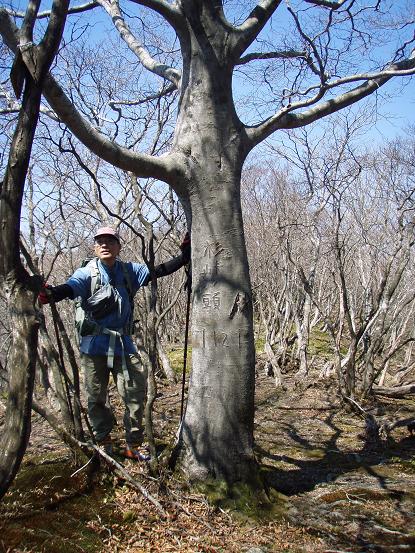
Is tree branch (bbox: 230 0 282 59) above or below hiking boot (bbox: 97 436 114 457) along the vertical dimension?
above

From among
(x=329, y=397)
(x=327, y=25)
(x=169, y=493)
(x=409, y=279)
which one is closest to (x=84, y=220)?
(x=329, y=397)

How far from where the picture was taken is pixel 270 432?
512cm

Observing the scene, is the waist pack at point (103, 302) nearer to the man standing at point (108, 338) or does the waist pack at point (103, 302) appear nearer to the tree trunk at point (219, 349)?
the man standing at point (108, 338)

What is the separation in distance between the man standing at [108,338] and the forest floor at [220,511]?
0.42m

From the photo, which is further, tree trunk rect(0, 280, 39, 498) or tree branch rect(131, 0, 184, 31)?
tree branch rect(131, 0, 184, 31)

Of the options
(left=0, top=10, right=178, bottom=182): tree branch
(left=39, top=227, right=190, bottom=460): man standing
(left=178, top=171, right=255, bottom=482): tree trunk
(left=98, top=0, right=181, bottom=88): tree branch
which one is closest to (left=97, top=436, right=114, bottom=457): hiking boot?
(left=39, top=227, right=190, bottom=460): man standing

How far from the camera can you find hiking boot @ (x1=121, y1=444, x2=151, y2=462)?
132 inches

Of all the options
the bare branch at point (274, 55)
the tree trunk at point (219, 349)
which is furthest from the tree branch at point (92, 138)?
the bare branch at point (274, 55)

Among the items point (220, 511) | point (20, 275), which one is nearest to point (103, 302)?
point (20, 275)

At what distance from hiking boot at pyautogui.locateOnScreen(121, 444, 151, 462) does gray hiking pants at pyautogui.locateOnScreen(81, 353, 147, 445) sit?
0.11 m

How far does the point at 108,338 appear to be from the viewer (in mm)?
3523

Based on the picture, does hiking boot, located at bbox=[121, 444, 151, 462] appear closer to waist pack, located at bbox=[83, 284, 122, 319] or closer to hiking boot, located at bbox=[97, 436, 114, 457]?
hiking boot, located at bbox=[97, 436, 114, 457]

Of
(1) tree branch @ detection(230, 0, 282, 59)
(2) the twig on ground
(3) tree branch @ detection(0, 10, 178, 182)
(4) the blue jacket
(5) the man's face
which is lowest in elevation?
(2) the twig on ground

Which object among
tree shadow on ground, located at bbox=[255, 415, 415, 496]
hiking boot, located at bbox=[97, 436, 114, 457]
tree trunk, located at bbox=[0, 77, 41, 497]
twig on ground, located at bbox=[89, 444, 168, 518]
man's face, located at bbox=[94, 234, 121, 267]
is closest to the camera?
tree trunk, located at bbox=[0, 77, 41, 497]
